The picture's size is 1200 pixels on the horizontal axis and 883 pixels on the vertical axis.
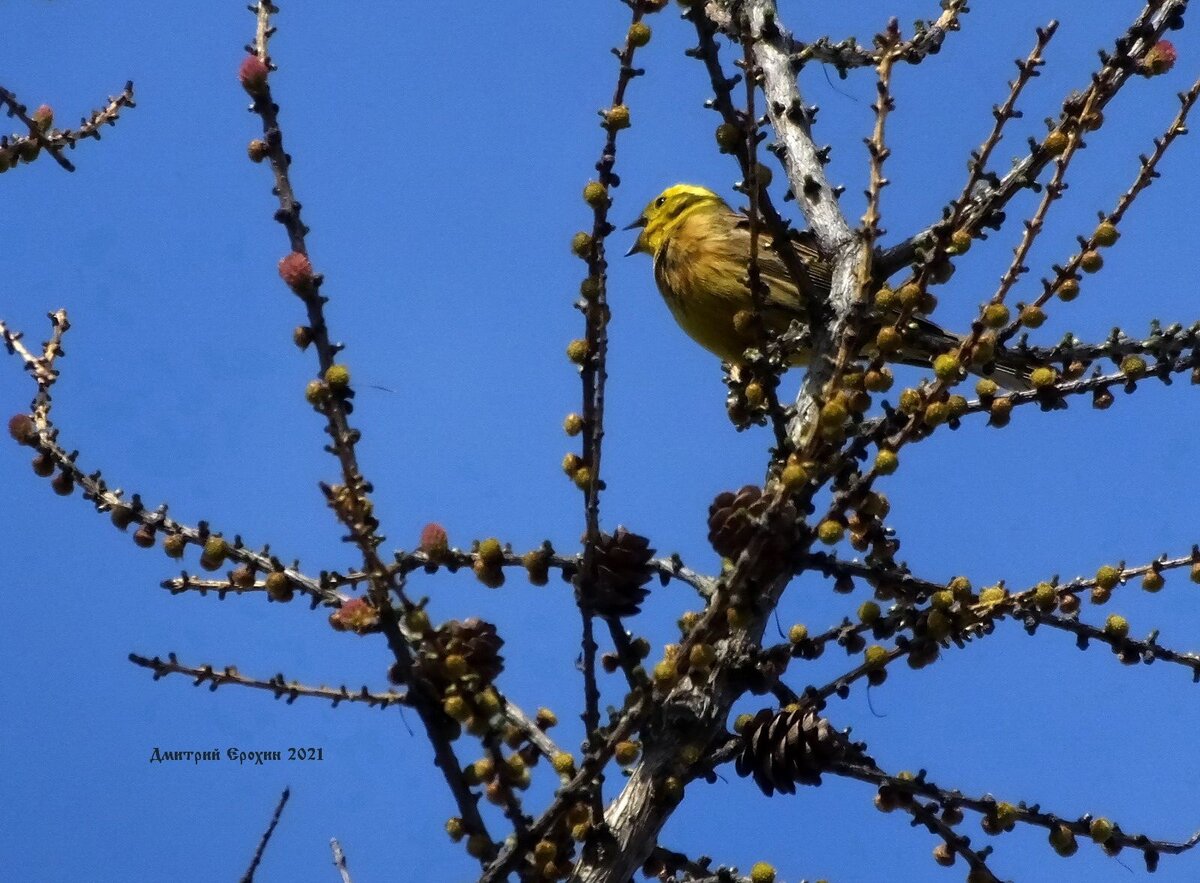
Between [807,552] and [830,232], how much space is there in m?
1.42

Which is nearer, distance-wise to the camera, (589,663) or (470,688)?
(470,688)

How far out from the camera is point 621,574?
3.04 metres

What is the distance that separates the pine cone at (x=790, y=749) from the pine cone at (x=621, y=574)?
452 millimetres

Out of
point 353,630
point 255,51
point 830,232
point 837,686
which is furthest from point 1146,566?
point 255,51

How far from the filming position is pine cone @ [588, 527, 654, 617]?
118 inches

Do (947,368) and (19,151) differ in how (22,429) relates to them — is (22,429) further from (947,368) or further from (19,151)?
(947,368)

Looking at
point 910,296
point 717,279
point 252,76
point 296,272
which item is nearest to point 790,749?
point 910,296

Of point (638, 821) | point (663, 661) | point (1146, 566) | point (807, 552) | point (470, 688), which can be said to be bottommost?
point (470, 688)

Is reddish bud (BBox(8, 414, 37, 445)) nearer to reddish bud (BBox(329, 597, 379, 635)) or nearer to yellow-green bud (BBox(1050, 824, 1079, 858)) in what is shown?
reddish bud (BBox(329, 597, 379, 635))

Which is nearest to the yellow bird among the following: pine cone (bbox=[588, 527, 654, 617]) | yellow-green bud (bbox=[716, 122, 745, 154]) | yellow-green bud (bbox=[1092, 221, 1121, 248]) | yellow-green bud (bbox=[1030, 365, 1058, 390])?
yellow-green bud (bbox=[1030, 365, 1058, 390])

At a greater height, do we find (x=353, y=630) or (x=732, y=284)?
(x=732, y=284)

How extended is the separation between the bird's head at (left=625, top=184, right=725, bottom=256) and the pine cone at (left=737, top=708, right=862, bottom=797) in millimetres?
4680

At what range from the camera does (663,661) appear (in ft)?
9.60

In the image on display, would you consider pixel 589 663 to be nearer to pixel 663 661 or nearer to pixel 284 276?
pixel 663 661
